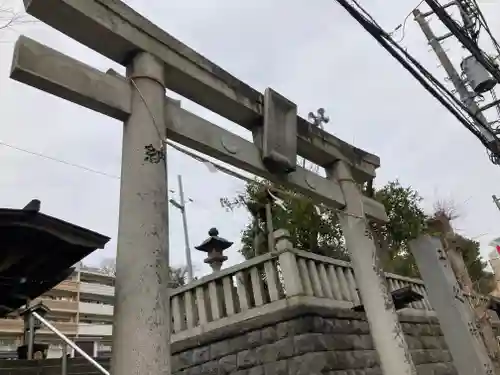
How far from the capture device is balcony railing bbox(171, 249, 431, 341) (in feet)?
18.3

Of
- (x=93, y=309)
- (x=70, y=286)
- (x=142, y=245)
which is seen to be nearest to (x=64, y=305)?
(x=70, y=286)

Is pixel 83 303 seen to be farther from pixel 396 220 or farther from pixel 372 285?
pixel 372 285

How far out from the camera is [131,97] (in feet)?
8.91

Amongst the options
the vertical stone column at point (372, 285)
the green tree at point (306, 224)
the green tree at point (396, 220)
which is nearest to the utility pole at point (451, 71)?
the green tree at point (396, 220)

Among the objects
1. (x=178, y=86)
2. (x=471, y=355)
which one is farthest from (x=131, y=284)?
(x=471, y=355)

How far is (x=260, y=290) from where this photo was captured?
5727mm

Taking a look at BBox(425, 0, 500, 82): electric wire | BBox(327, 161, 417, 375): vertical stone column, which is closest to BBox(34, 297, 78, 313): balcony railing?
BBox(327, 161, 417, 375): vertical stone column

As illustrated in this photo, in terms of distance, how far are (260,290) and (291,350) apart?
0.88 metres

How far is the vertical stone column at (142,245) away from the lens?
6.85ft

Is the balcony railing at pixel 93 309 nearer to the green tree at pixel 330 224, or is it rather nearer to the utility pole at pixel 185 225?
the utility pole at pixel 185 225

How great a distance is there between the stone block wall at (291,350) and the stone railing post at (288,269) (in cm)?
34

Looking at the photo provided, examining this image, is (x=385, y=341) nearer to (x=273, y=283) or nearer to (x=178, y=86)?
(x=273, y=283)

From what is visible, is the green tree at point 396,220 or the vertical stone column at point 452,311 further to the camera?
the green tree at point 396,220

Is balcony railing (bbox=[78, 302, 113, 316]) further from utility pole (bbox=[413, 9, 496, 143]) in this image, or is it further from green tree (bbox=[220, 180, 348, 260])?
utility pole (bbox=[413, 9, 496, 143])
